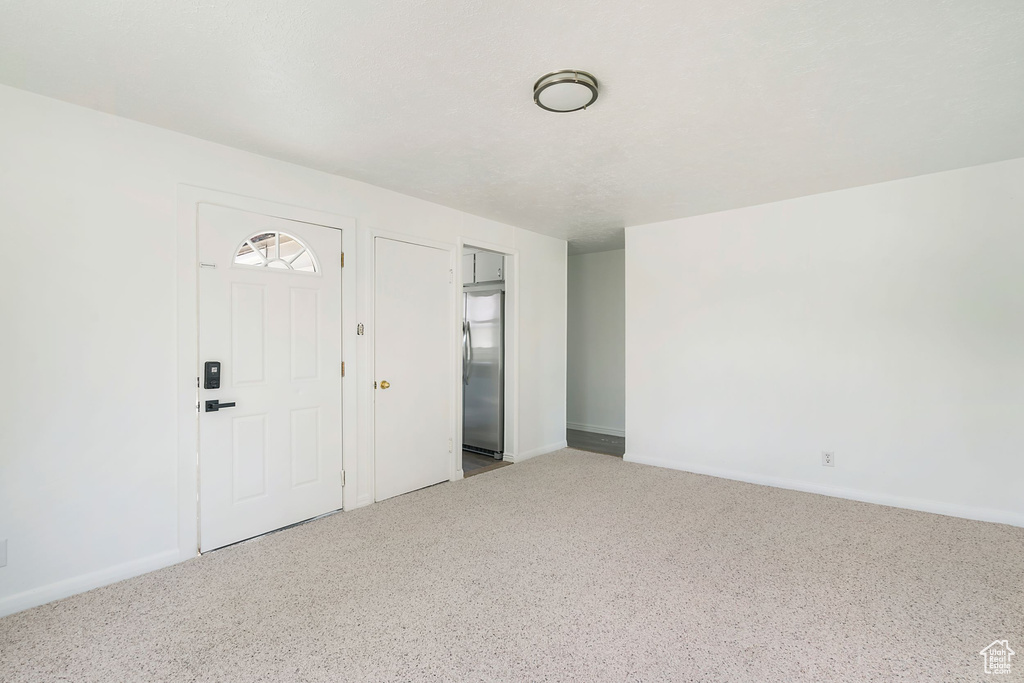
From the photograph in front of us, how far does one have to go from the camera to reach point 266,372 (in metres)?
2.96

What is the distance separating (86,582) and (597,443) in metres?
4.65

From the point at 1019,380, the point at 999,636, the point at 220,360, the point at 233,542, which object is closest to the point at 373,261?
the point at 220,360

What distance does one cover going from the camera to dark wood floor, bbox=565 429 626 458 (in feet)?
17.4

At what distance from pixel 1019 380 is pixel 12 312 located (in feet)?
19.1

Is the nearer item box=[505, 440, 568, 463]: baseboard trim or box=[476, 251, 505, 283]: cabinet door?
box=[505, 440, 568, 463]: baseboard trim

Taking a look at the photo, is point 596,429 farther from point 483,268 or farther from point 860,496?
point 860,496

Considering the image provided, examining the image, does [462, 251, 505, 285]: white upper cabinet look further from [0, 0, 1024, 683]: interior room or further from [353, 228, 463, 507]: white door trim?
[353, 228, 463, 507]: white door trim

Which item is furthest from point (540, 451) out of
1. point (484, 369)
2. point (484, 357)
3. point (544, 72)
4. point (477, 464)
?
point (544, 72)

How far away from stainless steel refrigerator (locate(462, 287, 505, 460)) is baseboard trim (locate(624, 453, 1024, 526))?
158cm

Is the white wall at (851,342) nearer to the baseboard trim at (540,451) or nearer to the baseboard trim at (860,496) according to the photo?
the baseboard trim at (860,496)

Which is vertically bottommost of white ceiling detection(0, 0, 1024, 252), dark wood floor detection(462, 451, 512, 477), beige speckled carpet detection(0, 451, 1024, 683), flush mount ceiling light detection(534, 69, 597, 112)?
dark wood floor detection(462, 451, 512, 477)

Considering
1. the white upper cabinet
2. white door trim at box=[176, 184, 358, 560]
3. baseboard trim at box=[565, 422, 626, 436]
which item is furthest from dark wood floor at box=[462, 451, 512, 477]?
white door trim at box=[176, 184, 358, 560]

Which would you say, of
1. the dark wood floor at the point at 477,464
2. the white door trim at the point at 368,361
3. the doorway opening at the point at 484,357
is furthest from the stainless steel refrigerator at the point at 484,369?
the white door trim at the point at 368,361

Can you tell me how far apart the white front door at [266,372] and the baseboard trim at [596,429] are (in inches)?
149
